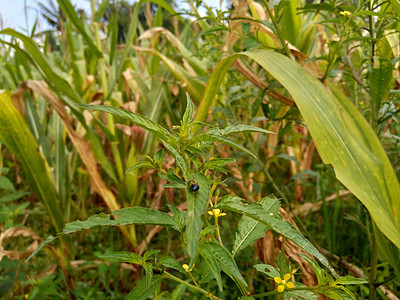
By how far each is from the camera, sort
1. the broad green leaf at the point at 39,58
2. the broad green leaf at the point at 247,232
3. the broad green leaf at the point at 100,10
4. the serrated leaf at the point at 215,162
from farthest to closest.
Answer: the broad green leaf at the point at 100,10, the broad green leaf at the point at 39,58, the broad green leaf at the point at 247,232, the serrated leaf at the point at 215,162

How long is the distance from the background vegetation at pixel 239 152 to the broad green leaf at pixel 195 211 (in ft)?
0.18

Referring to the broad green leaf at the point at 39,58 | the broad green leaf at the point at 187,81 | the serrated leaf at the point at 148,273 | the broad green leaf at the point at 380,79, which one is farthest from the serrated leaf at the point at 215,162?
the broad green leaf at the point at 187,81

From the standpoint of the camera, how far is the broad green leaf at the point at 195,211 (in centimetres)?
33

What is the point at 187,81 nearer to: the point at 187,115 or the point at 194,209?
the point at 187,115

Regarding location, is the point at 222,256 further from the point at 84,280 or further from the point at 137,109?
the point at 137,109

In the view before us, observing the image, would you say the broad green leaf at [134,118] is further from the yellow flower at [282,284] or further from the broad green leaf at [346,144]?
the broad green leaf at [346,144]

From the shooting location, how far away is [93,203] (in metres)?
1.80

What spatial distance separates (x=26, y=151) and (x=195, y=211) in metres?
1.02

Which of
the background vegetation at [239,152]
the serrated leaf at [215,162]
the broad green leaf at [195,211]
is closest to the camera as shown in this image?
the broad green leaf at [195,211]

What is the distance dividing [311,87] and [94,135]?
2.74ft

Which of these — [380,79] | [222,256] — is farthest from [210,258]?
[380,79]

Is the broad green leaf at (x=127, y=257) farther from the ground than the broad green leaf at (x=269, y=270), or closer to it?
farther from the ground

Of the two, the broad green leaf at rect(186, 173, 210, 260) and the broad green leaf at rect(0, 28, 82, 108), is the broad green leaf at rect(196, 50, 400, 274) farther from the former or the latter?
the broad green leaf at rect(0, 28, 82, 108)

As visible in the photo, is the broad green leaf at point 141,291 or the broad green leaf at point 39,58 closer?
the broad green leaf at point 141,291
